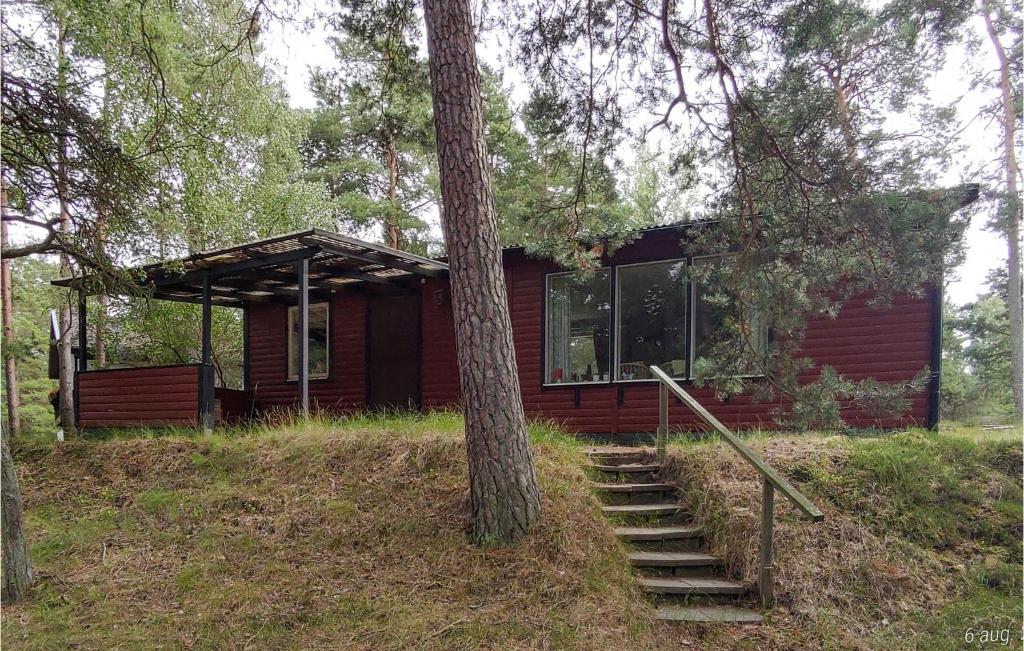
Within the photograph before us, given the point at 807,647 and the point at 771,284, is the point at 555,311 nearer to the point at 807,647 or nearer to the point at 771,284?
the point at 771,284

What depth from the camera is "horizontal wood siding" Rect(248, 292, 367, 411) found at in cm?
1027

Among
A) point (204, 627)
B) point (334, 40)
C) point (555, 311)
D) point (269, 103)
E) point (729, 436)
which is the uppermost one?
point (269, 103)

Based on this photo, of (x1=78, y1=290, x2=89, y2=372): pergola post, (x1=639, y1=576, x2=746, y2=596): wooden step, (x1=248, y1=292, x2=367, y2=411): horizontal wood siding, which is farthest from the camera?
(x1=248, y1=292, x2=367, y2=411): horizontal wood siding

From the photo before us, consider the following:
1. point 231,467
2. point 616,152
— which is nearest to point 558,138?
point 616,152

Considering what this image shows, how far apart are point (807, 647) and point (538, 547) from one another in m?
1.71

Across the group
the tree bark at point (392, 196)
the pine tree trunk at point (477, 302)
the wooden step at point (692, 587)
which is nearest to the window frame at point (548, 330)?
the pine tree trunk at point (477, 302)

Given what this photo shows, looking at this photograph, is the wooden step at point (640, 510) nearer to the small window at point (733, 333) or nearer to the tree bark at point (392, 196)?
the small window at point (733, 333)

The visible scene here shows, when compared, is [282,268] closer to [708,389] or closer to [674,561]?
[708,389]

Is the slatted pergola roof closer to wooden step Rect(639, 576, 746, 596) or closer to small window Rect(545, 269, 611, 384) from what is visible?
small window Rect(545, 269, 611, 384)

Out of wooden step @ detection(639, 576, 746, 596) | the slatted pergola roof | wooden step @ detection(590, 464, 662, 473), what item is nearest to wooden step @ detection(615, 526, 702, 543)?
wooden step @ detection(639, 576, 746, 596)

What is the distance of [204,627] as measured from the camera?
3.91 metres

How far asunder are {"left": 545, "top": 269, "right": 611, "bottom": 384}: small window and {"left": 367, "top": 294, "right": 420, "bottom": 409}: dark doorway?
2.30 metres

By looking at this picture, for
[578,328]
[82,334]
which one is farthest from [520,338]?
[82,334]

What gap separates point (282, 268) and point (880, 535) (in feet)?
25.3
